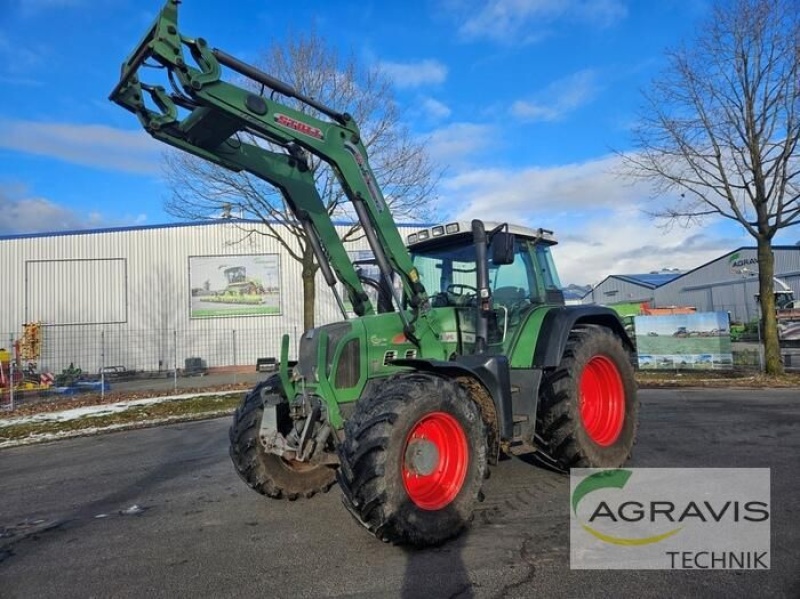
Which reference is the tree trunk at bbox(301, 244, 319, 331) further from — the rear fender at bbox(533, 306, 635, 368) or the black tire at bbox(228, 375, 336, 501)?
the black tire at bbox(228, 375, 336, 501)

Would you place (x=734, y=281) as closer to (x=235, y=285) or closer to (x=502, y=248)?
(x=235, y=285)

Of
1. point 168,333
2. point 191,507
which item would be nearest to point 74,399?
point 168,333

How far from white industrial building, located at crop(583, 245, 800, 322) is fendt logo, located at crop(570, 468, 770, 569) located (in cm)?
3746

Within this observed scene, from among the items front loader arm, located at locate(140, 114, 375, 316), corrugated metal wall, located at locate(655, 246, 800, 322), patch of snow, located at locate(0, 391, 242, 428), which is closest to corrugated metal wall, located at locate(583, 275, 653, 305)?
corrugated metal wall, located at locate(655, 246, 800, 322)

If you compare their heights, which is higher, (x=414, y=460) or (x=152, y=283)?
(x=152, y=283)

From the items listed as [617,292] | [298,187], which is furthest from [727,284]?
[298,187]

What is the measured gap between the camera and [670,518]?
456 centimetres

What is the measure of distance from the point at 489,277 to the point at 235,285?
23.0 metres

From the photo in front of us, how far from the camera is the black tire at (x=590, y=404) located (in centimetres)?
547

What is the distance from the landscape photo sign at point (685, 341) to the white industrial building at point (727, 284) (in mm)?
24749

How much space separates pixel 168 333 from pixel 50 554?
77.4 feet

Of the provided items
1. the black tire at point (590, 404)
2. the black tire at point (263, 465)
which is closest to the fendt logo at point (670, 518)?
the black tire at point (590, 404)

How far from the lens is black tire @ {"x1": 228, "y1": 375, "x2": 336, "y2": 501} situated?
16.7ft

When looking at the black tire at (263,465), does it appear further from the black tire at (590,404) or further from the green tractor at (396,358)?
the black tire at (590,404)
